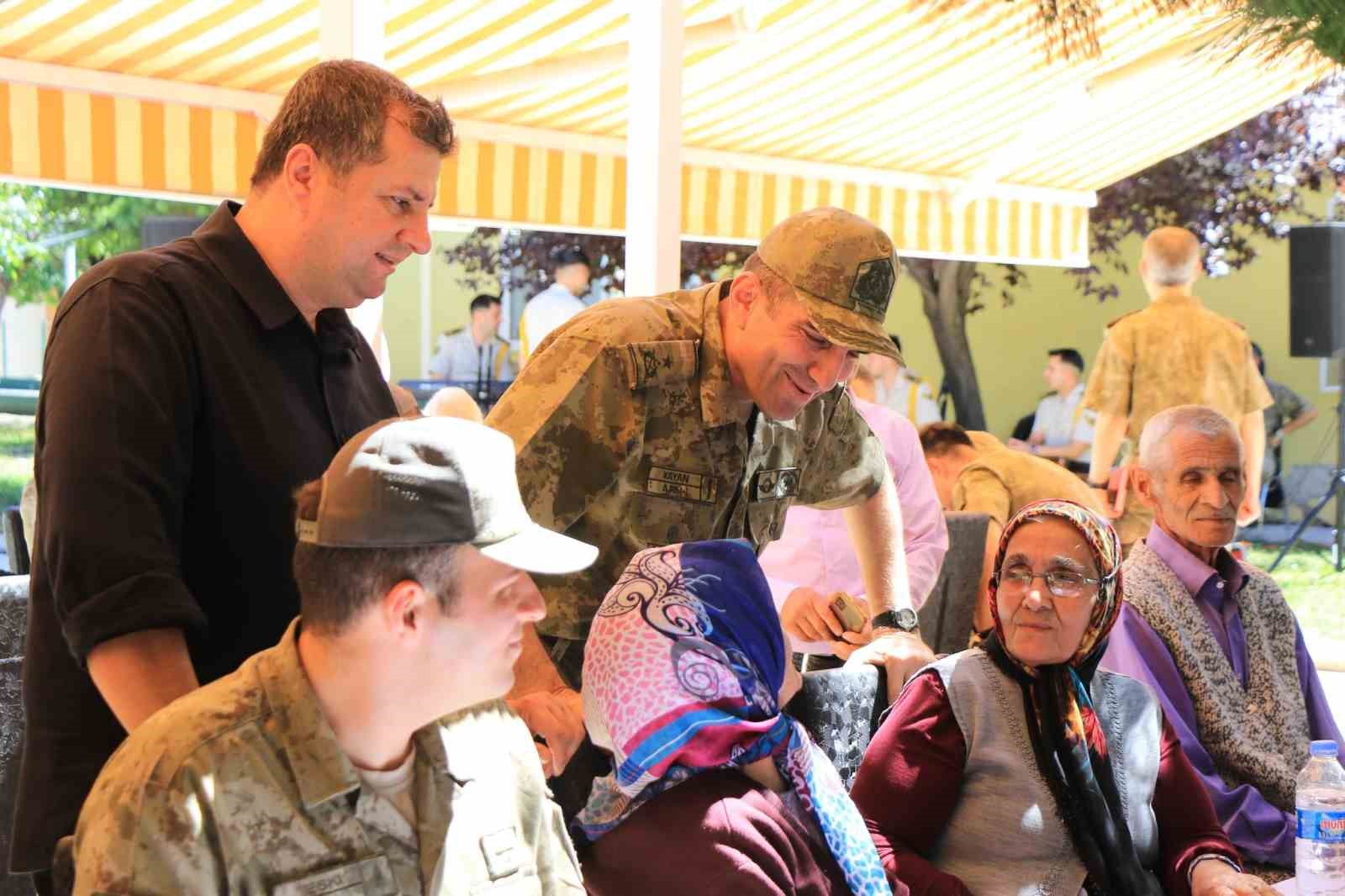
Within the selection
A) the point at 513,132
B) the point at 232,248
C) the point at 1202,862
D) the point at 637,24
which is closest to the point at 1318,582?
the point at 513,132

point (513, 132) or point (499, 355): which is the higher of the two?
point (513, 132)

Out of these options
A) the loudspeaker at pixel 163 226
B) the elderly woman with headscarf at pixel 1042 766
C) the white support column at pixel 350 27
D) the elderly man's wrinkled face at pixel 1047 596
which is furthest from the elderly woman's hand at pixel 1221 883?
the loudspeaker at pixel 163 226

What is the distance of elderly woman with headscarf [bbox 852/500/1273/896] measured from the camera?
2.78 meters

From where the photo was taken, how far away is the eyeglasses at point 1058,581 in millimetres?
2959

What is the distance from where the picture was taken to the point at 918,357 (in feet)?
67.9

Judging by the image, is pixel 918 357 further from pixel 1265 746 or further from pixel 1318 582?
pixel 1265 746

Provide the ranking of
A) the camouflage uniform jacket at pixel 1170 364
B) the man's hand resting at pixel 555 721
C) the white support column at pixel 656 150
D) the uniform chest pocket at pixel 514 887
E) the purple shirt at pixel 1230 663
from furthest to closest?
the camouflage uniform jacket at pixel 1170 364
the white support column at pixel 656 150
the purple shirt at pixel 1230 663
the man's hand resting at pixel 555 721
the uniform chest pocket at pixel 514 887

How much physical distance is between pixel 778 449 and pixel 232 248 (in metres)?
1.19

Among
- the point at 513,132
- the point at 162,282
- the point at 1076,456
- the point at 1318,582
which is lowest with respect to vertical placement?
the point at 1318,582

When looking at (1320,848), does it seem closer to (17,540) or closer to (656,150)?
(656,150)

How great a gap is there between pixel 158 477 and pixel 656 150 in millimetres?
3430

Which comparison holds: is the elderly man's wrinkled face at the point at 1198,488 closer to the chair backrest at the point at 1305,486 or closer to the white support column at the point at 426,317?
the chair backrest at the point at 1305,486

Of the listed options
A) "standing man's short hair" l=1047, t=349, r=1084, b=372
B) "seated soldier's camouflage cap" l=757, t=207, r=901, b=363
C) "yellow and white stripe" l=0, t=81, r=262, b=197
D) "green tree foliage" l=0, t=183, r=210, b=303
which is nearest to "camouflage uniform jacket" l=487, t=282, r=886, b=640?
"seated soldier's camouflage cap" l=757, t=207, r=901, b=363

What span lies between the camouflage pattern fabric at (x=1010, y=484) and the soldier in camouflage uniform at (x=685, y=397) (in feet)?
9.21
